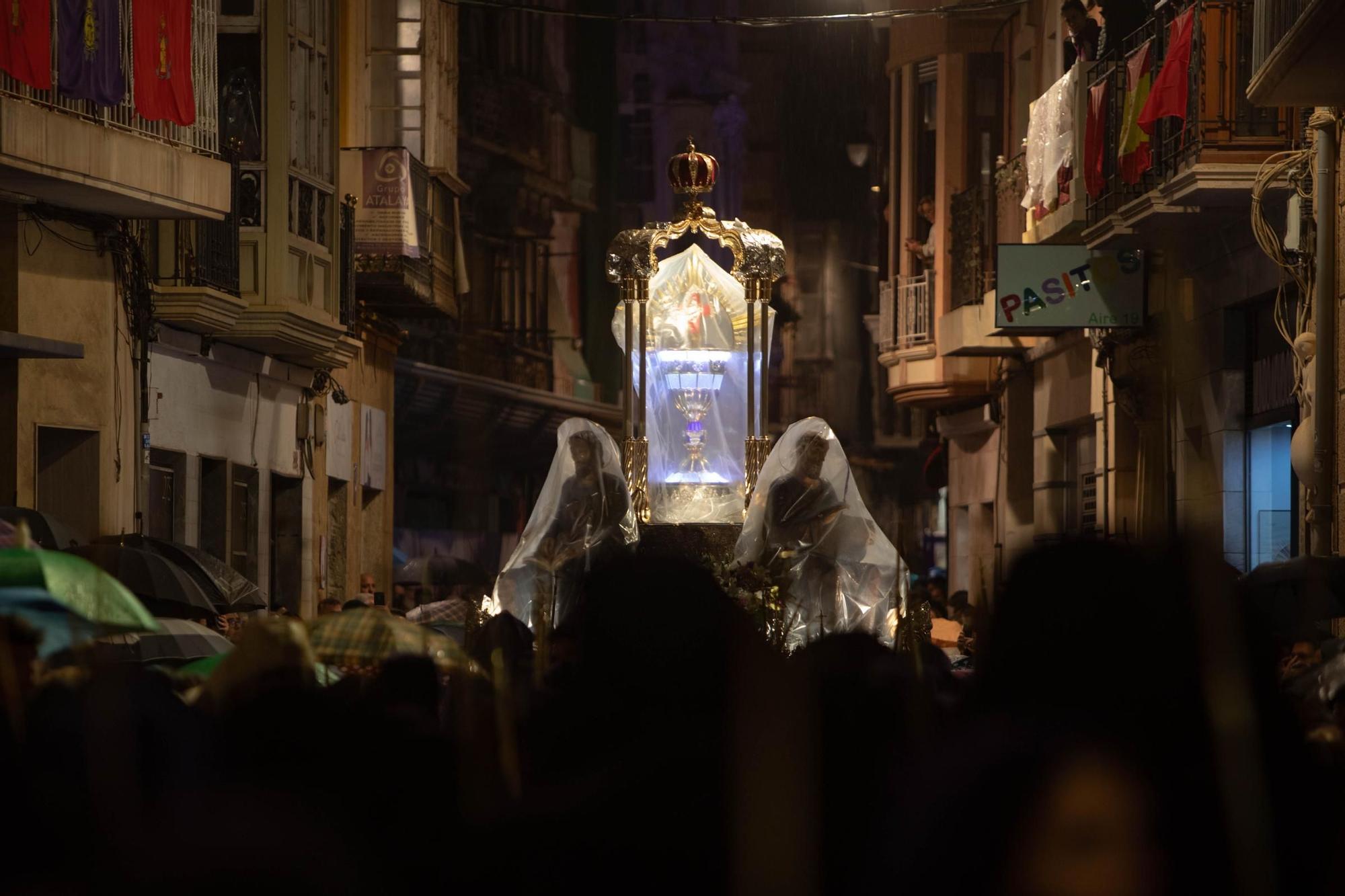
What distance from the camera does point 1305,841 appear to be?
408 centimetres

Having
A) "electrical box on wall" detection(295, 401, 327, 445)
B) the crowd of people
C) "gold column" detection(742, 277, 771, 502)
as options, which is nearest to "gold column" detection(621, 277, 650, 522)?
"gold column" detection(742, 277, 771, 502)

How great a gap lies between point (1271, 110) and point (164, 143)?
7.94 metres

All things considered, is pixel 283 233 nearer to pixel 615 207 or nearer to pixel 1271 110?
pixel 1271 110

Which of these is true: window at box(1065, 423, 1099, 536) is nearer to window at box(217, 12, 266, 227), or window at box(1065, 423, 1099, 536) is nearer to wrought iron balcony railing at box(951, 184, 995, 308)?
wrought iron balcony railing at box(951, 184, 995, 308)

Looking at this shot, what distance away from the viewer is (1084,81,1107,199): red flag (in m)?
19.1

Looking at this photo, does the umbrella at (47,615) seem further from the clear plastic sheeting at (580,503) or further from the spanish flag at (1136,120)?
the spanish flag at (1136,120)

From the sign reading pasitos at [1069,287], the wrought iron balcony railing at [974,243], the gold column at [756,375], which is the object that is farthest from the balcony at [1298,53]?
the wrought iron balcony railing at [974,243]

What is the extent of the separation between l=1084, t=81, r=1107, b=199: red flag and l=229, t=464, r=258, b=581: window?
8491mm

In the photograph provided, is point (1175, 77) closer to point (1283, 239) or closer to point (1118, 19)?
point (1283, 239)

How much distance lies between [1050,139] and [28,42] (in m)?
9.51

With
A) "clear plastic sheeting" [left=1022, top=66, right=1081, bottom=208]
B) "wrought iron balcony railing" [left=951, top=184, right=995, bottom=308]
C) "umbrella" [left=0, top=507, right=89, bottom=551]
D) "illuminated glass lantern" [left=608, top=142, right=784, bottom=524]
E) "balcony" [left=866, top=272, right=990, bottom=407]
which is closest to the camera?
"umbrella" [left=0, top=507, right=89, bottom=551]

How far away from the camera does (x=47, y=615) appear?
6926 mm

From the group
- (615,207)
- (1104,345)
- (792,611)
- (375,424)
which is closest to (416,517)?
(375,424)

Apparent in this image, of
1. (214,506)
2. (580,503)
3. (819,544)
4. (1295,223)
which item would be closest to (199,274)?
(214,506)
